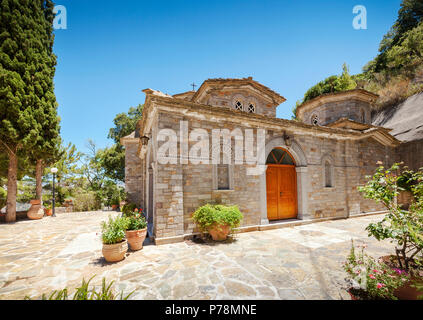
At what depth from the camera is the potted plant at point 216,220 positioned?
19.5 feet

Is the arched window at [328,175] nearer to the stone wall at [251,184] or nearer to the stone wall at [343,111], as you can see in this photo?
the stone wall at [251,184]

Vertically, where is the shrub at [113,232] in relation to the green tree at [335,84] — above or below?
below

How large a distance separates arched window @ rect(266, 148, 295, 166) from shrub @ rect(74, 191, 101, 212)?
16.4 meters

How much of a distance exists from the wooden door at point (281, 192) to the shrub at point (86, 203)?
16.1 metres

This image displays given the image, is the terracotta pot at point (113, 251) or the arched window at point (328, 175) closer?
the terracotta pot at point (113, 251)

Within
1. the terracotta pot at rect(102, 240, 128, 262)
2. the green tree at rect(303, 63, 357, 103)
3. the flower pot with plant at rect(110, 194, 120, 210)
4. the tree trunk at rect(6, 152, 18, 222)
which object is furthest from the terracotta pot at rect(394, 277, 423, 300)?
the green tree at rect(303, 63, 357, 103)

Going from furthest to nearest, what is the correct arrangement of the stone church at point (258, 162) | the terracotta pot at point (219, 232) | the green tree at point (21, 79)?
the green tree at point (21, 79) → the stone church at point (258, 162) → the terracotta pot at point (219, 232)

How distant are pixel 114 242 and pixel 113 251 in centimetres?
22

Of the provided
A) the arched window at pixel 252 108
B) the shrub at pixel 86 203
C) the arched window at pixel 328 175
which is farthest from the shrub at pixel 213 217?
the shrub at pixel 86 203

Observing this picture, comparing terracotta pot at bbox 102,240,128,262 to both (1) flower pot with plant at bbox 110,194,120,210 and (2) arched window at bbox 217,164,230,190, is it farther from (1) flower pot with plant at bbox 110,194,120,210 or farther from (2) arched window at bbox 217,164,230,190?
(1) flower pot with plant at bbox 110,194,120,210

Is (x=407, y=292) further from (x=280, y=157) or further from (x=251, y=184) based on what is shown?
(x=280, y=157)

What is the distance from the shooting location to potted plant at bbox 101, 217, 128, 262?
4609mm

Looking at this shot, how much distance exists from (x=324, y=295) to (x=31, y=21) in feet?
58.9

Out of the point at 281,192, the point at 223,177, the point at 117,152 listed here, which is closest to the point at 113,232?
the point at 223,177
